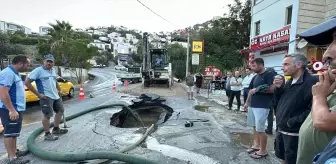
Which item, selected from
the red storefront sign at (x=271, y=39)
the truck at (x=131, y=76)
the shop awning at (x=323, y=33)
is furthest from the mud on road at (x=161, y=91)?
the shop awning at (x=323, y=33)

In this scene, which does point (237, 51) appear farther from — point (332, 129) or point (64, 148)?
point (332, 129)

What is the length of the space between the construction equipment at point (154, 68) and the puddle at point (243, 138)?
11.6 metres

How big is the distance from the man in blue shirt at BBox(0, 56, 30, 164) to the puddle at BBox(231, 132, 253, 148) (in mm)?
3955

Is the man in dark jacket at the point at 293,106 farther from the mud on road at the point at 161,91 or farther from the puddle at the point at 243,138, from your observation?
the mud on road at the point at 161,91

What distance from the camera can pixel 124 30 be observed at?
587 ft

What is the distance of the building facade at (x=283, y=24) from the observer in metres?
10.9

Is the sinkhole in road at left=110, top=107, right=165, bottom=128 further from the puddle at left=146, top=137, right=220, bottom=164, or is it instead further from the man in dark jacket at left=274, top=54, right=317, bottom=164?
the man in dark jacket at left=274, top=54, right=317, bottom=164

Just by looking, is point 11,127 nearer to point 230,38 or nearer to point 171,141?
point 171,141

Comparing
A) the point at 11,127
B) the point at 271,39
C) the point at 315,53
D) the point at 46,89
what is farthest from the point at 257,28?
the point at 11,127

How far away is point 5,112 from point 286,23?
13.1 meters

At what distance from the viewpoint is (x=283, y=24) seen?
12.7m

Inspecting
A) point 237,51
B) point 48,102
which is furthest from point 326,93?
point 237,51

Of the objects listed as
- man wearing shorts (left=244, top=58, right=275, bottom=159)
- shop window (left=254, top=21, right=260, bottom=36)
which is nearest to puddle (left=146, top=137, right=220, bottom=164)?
man wearing shorts (left=244, top=58, right=275, bottom=159)

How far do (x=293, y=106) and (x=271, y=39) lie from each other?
11769mm
